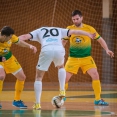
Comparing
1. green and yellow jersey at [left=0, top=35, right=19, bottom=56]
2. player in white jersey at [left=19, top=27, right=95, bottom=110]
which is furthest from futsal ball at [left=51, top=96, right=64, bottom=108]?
green and yellow jersey at [left=0, top=35, right=19, bottom=56]

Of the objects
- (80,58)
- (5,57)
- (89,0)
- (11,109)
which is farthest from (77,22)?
(89,0)

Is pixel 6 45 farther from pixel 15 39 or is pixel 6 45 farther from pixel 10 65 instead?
pixel 10 65

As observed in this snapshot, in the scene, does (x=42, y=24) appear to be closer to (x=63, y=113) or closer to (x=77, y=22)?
(x=77, y=22)

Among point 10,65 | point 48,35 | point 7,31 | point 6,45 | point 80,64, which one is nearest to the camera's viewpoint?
point 7,31

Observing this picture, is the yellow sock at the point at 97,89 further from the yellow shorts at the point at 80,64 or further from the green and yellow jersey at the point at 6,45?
the green and yellow jersey at the point at 6,45

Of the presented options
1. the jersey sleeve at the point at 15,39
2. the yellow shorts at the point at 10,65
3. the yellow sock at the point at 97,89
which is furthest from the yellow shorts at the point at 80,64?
the jersey sleeve at the point at 15,39

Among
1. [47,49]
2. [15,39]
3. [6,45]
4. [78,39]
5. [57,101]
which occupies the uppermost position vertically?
[78,39]

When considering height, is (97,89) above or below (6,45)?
below

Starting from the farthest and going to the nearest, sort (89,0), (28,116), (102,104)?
(89,0) < (102,104) < (28,116)

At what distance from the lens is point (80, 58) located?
392 inches

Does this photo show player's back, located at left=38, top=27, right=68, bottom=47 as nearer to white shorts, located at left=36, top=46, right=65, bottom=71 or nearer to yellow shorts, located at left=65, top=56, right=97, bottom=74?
white shorts, located at left=36, top=46, right=65, bottom=71

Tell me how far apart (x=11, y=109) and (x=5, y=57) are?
103 centimetres

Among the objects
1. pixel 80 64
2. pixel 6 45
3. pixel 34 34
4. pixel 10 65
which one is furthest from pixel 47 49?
pixel 80 64

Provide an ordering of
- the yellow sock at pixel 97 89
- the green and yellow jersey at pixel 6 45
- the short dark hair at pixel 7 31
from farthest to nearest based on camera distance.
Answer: the yellow sock at pixel 97 89
the green and yellow jersey at pixel 6 45
the short dark hair at pixel 7 31
